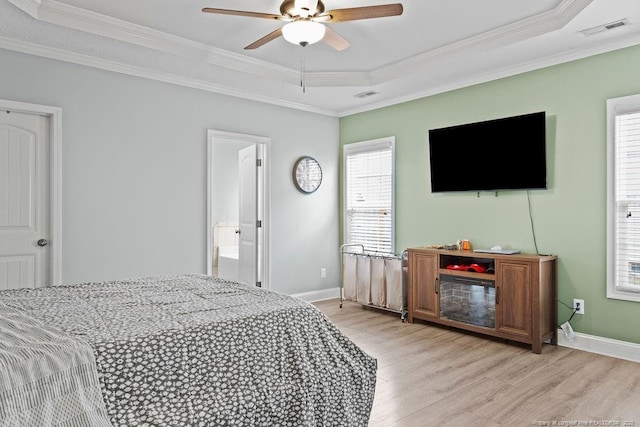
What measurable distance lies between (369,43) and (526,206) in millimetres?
2137

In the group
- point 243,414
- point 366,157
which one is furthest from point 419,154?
point 243,414

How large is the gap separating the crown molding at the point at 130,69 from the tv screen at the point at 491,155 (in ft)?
6.44

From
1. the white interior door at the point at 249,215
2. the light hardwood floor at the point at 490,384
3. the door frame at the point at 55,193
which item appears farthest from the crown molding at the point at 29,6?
the light hardwood floor at the point at 490,384

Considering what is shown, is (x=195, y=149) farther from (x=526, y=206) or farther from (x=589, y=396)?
(x=589, y=396)

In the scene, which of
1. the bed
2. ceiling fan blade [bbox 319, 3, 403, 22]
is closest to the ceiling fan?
ceiling fan blade [bbox 319, 3, 403, 22]

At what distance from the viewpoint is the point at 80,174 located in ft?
12.5

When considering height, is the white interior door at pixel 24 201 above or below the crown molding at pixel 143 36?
below

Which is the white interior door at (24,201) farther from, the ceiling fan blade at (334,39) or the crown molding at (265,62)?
the ceiling fan blade at (334,39)

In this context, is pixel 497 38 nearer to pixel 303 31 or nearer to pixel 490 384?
pixel 303 31

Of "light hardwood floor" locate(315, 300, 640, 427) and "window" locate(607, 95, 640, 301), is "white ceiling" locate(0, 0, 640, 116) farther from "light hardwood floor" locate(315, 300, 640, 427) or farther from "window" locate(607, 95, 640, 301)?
"light hardwood floor" locate(315, 300, 640, 427)

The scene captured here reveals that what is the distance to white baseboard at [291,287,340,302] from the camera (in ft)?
18.1

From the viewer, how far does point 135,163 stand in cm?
414

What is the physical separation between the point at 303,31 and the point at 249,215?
9.89ft

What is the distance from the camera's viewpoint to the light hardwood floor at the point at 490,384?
2.47 meters
